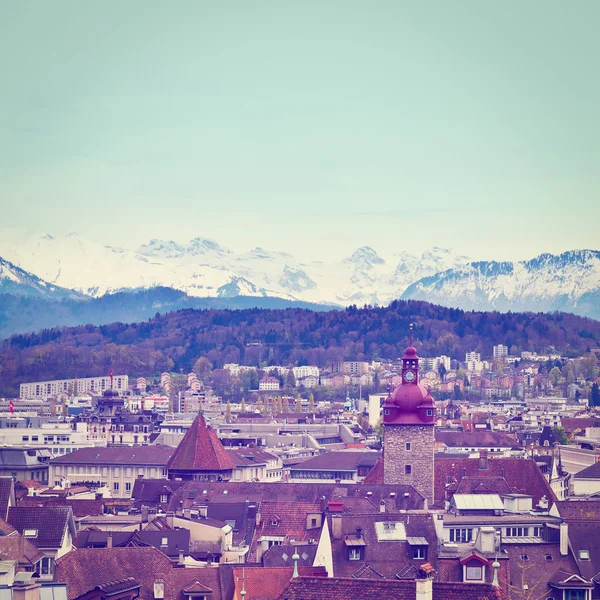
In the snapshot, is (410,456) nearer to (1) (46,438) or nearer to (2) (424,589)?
(2) (424,589)

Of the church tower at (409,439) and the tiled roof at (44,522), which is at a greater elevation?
the church tower at (409,439)

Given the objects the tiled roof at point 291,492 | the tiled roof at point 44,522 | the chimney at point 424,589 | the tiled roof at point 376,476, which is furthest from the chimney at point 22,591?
the tiled roof at point 376,476

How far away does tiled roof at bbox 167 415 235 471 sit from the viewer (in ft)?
339

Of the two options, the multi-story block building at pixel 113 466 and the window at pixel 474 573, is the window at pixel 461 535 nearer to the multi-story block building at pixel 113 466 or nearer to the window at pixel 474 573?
the window at pixel 474 573

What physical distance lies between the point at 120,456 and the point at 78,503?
4372cm

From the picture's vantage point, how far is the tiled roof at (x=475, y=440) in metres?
148

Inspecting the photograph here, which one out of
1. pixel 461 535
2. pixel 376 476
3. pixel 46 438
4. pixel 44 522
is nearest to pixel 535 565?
pixel 461 535

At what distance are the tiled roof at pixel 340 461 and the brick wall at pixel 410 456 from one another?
28.2 meters

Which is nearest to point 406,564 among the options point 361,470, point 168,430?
point 361,470

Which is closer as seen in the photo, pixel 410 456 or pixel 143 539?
pixel 143 539

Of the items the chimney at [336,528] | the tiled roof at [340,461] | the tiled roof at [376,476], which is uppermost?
the tiled roof at [340,461]

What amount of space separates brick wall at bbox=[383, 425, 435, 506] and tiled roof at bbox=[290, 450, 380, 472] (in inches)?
1112

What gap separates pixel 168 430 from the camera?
170875mm

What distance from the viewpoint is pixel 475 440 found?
15038 cm
